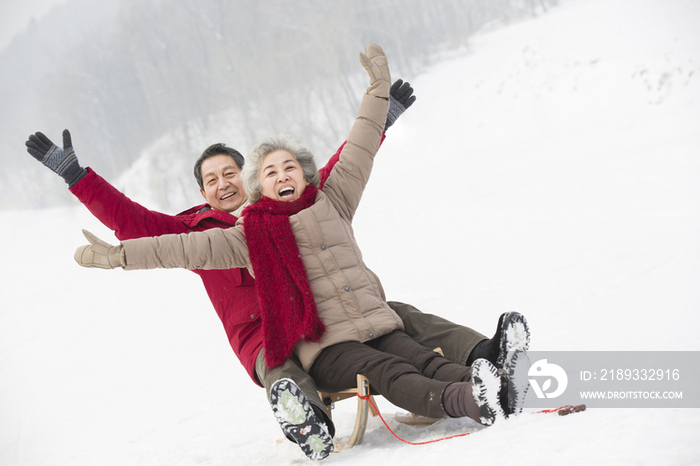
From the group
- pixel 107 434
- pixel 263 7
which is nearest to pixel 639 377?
pixel 107 434

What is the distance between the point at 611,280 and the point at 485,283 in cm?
110

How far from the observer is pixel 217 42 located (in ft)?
51.8

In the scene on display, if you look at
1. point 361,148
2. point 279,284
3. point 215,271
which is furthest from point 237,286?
point 361,148

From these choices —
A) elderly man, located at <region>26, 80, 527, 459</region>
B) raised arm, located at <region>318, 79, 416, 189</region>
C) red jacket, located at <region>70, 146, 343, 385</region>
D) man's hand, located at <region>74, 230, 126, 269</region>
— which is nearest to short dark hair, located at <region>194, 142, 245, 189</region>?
elderly man, located at <region>26, 80, 527, 459</region>

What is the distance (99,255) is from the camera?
5.01 feet

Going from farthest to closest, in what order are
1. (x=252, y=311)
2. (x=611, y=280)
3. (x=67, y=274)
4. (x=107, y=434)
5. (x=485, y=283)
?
(x=67, y=274), (x=485, y=283), (x=611, y=280), (x=107, y=434), (x=252, y=311)

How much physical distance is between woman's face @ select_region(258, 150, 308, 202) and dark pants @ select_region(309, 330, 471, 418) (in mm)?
610

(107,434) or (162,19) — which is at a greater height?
(162,19)

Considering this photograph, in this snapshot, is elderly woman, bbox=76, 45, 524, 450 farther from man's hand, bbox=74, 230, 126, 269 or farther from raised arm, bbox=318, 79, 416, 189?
raised arm, bbox=318, 79, 416, 189

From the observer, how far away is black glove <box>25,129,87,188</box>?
1.99 m

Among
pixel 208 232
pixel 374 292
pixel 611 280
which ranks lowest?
pixel 611 280

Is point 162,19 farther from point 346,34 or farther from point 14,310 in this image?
point 14,310

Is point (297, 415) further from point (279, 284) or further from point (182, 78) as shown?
point (182, 78)

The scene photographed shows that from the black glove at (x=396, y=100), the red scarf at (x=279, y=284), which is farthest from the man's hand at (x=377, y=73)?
the red scarf at (x=279, y=284)
